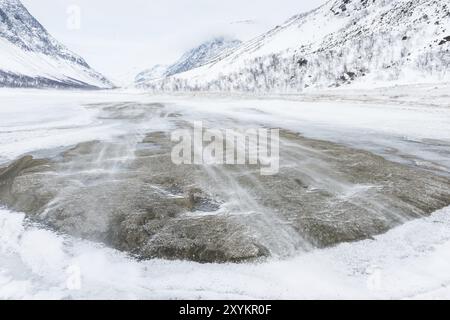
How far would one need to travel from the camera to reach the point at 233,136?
14.1 metres

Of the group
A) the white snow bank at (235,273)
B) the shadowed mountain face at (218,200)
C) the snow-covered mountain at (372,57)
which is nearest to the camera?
the white snow bank at (235,273)

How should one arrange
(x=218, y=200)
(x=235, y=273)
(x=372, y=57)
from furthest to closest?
1. (x=372, y=57)
2. (x=218, y=200)
3. (x=235, y=273)

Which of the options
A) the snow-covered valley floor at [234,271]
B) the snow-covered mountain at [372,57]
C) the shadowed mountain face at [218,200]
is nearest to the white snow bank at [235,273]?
the snow-covered valley floor at [234,271]

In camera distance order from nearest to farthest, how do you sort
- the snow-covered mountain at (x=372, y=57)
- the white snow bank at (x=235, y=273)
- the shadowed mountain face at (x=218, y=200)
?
1. the white snow bank at (x=235, y=273)
2. the shadowed mountain face at (x=218, y=200)
3. the snow-covered mountain at (x=372, y=57)

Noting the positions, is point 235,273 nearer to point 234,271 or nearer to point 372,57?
point 234,271

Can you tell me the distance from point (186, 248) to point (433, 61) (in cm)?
7200

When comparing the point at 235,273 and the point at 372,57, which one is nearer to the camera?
the point at 235,273

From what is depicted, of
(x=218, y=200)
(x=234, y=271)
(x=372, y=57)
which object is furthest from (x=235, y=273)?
(x=372, y=57)

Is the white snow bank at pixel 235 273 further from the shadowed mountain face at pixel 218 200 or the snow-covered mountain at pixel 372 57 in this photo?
the snow-covered mountain at pixel 372 57

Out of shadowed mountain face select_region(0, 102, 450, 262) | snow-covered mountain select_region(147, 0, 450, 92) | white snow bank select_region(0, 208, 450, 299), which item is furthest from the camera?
snow-covered mountain select_region(147, 0, 450, 92)

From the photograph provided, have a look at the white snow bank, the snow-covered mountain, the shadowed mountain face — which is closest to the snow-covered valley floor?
the white snow bank

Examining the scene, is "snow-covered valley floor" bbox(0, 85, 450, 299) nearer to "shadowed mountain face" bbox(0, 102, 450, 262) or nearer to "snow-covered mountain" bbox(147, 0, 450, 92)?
"shadowed mountain face" bbox(0, 102, 450, 262)

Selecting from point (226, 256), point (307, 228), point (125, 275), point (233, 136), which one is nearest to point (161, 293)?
point (125, 275)

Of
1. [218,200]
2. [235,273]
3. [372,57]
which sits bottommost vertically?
[235,273]
